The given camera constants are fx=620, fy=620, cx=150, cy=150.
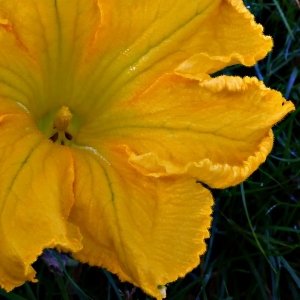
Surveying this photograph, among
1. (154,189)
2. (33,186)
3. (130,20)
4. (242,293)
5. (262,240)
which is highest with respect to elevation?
(130,20)

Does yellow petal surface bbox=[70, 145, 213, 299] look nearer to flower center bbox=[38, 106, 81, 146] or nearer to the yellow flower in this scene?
the yellow flower

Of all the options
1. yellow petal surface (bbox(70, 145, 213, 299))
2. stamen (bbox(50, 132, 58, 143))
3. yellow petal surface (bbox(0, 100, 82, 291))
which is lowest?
yellow petal surface (bbox(70, 145, 213, 299))

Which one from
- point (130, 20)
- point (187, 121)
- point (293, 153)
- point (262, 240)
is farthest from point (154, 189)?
point (293, 153)

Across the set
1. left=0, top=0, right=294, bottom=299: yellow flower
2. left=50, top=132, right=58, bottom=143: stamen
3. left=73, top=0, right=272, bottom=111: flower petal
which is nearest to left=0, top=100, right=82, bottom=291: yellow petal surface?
left=0, top=0, right=294, bottom=299: yellow flower

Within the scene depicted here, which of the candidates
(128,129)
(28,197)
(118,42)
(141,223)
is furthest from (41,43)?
(141,223)

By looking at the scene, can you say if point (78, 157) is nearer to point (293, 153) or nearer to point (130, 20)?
point (130, 20)

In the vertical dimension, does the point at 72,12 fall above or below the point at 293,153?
above
